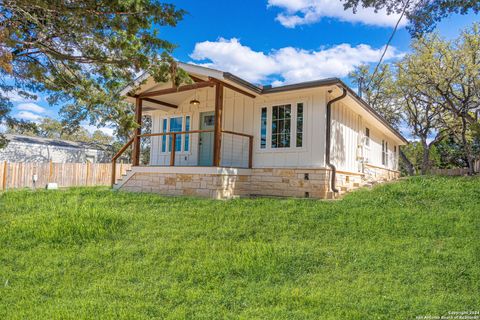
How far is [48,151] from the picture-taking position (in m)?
21.4

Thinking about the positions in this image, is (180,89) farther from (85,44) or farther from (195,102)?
(85,44)

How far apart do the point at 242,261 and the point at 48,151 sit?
68.7ft

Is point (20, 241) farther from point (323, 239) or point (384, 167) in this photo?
point (384, 167)

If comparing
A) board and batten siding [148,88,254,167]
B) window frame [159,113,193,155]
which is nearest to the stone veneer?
board and batten siding [148,88,254,167]

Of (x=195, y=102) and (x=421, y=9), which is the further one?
(x=195, y=102)

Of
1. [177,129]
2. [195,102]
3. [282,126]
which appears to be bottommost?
[282,126]

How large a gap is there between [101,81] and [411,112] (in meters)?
21.7

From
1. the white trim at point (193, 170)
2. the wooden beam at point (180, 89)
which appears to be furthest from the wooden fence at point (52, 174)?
the wooden beam at point (180, 89)

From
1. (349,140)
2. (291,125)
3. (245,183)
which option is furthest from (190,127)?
(349,140)

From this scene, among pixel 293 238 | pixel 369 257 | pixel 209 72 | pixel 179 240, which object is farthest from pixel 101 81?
pixel 369 257

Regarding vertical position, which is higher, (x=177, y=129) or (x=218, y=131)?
(x=177, y=129)

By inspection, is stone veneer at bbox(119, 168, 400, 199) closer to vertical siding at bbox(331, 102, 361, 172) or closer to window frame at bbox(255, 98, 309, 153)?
vertical siding at bbox(331, 102, 361, 172)

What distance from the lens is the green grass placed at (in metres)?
3.18

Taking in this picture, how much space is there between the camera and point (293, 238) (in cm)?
516
